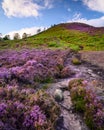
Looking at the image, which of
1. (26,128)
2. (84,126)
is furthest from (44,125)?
(84,126)

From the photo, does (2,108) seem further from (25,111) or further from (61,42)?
(61,42)

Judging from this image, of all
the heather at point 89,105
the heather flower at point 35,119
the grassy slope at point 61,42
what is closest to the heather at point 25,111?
the heather flower at point 35,119

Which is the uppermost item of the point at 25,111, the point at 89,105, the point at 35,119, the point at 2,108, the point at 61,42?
the point at 2,108

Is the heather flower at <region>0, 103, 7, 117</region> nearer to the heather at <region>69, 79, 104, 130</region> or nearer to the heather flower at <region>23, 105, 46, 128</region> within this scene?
the heather flower at <region>23, 105, 46, 128</region>

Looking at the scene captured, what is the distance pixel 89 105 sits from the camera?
10414 mm

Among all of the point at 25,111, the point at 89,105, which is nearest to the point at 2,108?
the point at 25,111

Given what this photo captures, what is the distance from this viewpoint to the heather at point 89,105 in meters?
9.66

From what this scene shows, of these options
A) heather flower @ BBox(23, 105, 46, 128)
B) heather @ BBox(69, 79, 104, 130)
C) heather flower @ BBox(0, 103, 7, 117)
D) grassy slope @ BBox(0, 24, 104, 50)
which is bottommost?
grassy slope @ BBox(0, 24, 104, 50)

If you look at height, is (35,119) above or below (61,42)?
above

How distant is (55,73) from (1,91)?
7.33 m

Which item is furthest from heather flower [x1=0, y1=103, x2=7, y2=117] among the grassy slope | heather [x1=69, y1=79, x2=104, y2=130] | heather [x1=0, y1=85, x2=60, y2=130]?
the grassy slope

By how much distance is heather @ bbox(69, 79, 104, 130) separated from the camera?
9656 mm

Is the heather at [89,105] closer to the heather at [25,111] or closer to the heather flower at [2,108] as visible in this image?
the heather at [25,111]

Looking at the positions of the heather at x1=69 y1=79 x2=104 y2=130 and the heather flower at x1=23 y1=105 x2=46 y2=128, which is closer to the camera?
the heather flower at x1=23 y1=105 x2=46 y2=128
